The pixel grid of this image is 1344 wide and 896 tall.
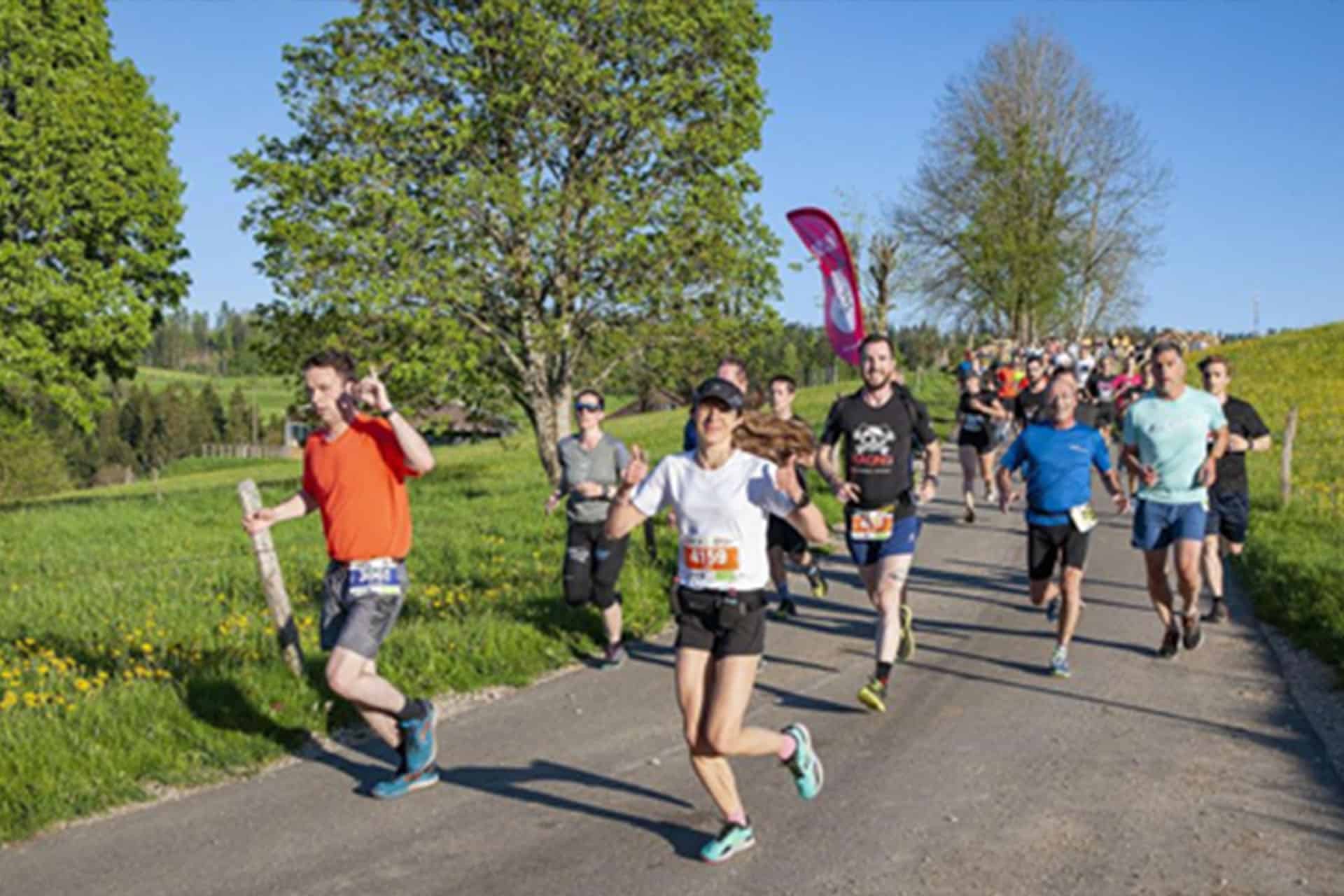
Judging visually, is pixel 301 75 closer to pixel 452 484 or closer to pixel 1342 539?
pixel 452 484

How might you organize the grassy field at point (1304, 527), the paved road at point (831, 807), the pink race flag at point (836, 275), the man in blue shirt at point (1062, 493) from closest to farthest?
the paved road at point (831, 807)
the man in blue shirt at point (1062, 493)
the grassy field at point (1304, 527)
the pink race flag at point (836, 275)

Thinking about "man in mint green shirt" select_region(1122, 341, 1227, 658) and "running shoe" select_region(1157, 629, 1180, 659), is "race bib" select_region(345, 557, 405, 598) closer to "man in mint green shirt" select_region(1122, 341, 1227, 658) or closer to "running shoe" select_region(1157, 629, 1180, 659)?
"man in mint green shirt" select_region(1122, 341, 1227, 658)

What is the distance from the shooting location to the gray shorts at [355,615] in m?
5.80

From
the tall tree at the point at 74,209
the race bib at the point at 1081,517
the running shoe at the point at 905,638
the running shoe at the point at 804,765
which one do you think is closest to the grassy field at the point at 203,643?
the running shoe at the point at 905,638

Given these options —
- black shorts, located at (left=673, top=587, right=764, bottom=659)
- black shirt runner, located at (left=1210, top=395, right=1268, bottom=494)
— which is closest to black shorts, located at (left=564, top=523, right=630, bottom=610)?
black shorts, located at (left=673, top=587, right=764, bottom=659)

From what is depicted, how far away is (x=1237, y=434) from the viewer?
32.6 ft

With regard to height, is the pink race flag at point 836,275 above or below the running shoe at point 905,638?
above

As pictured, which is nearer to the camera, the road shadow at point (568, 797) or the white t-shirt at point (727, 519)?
the white t-shirt at point (727, 519)

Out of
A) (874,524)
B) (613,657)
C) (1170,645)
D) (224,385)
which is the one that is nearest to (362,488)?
(613,657)

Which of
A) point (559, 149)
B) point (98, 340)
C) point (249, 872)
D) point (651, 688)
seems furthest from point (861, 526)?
point (98, 340)

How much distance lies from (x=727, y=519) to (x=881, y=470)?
295cm

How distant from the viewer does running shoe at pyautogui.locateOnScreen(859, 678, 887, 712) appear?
23.5 ft

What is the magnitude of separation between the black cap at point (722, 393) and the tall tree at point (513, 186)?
50.8ft

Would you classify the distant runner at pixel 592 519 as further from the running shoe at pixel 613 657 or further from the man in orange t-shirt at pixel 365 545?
the man in orange t-shirt at pixel 365 545
